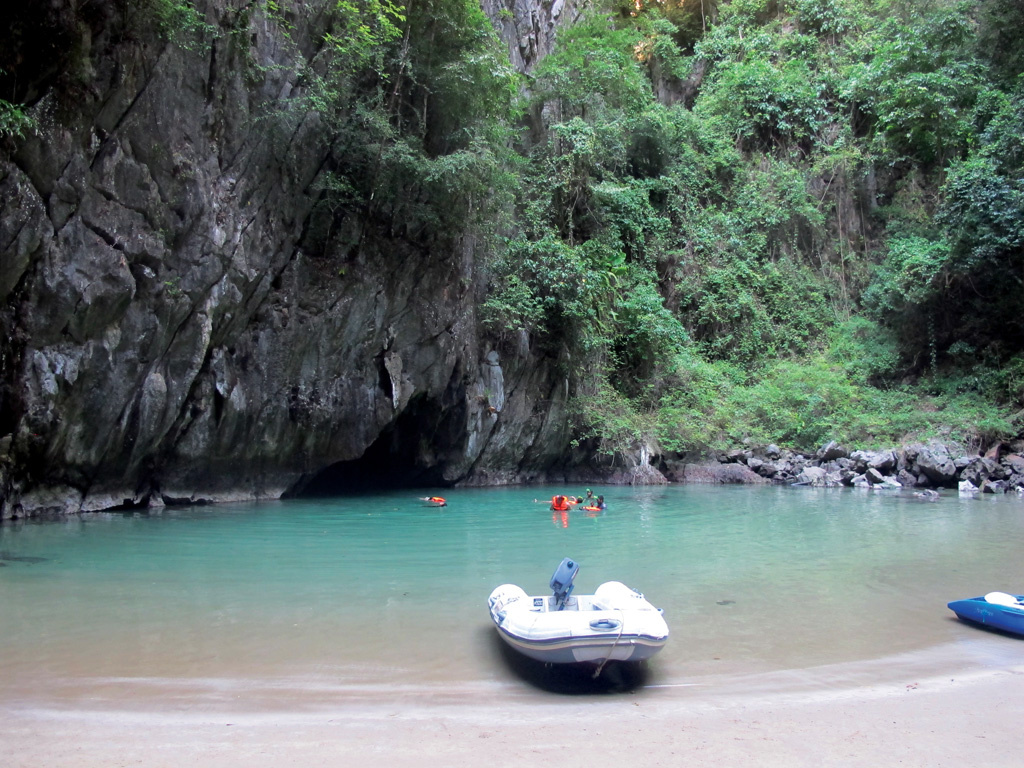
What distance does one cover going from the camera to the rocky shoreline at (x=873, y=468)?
16.9 meters

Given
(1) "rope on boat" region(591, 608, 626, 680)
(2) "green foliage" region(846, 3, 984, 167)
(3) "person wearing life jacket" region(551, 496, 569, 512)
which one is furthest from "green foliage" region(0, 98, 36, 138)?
(2) "green foliage" region(846, 3, 984, 167)

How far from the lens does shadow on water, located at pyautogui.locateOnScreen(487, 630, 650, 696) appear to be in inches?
182

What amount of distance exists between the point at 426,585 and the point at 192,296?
24.2ft

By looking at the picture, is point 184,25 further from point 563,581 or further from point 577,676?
point 577,676

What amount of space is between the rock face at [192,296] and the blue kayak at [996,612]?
1133 cm

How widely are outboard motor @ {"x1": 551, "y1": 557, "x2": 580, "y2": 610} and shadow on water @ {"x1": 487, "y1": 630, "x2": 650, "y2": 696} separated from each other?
0.49m

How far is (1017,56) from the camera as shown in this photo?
2105 centimetres

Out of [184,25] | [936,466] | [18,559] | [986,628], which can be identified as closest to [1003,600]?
[986,628]

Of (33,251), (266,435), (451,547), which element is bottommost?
(451,547)

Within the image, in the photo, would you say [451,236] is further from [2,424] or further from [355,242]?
[2,424]

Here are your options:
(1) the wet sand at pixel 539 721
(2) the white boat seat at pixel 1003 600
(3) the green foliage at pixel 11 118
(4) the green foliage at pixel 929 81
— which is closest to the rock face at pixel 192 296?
(3) the green foliage at pixel 11 118

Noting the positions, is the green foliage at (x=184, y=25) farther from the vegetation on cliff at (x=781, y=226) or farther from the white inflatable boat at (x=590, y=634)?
the white inflatable boat at (x=590, y=634)

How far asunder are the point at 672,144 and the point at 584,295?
10.9 m

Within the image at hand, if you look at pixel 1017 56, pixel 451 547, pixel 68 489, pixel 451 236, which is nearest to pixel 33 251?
Result: pixel 68 489
